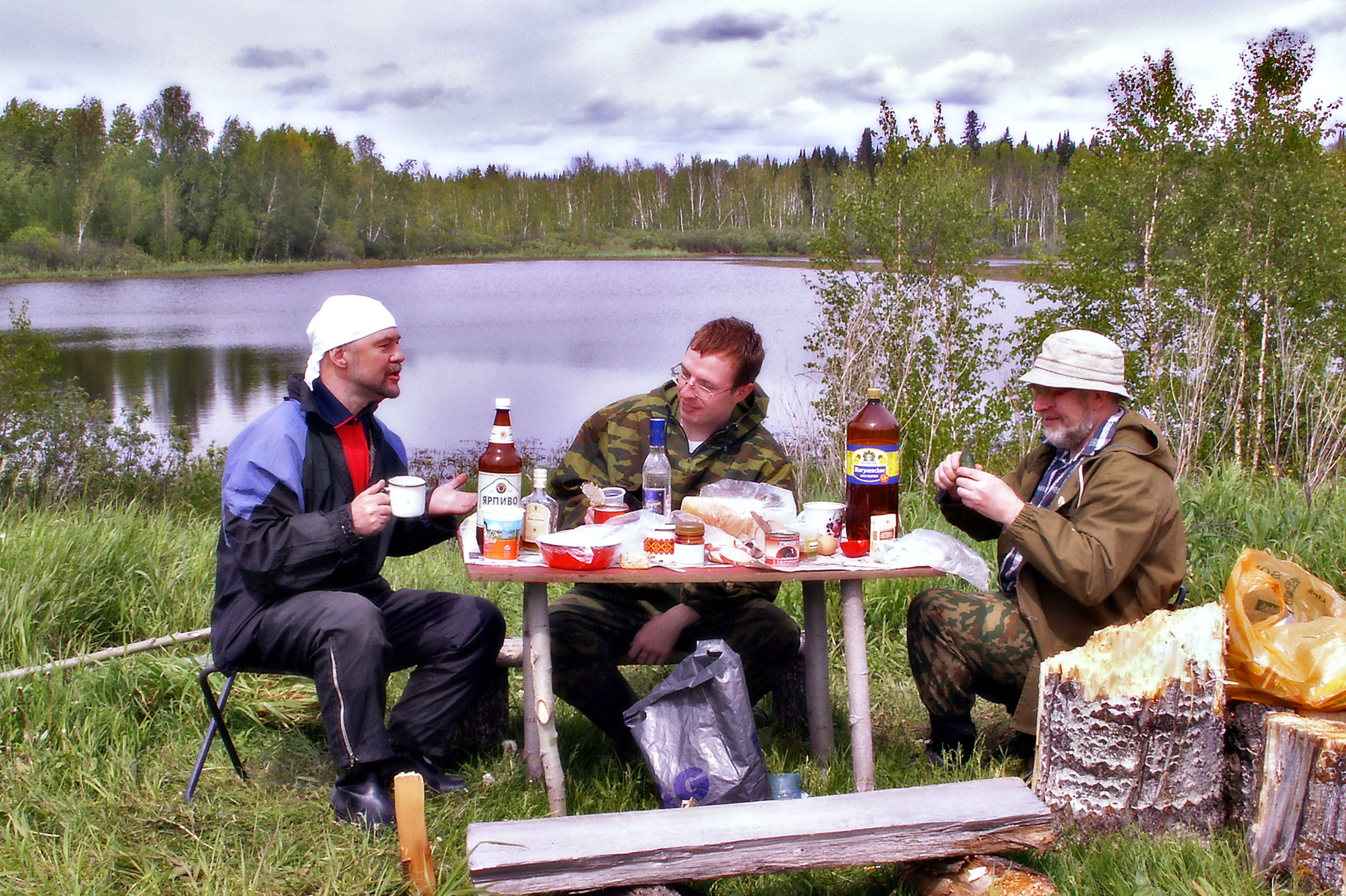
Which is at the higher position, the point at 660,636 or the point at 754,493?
the point at 754,493

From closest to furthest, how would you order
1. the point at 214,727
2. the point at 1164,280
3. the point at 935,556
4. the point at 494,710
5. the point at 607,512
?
the point at 935,556 → the point at 607,512 → the point at 214,727 → the point at 494,710 → the point at 1164,280

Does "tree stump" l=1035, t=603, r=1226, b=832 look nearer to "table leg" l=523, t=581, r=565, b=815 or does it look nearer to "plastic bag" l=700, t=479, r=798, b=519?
"plastic bag" l=700, t=479, r=798, b=519

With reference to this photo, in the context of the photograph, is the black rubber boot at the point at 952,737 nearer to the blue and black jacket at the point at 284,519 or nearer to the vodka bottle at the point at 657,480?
the vodka bottle at the point at 657,480

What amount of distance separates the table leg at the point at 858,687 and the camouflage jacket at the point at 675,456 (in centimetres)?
47

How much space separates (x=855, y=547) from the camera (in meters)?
2.72

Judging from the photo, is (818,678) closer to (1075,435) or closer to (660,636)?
(660,636)

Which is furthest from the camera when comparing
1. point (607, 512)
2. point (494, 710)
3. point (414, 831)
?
point (494, 710)

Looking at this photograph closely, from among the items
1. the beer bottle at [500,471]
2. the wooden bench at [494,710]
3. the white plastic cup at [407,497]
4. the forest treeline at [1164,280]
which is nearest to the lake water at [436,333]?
the forest treeline at [1164,280]

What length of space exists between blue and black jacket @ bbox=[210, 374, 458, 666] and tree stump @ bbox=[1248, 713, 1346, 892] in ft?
8.03

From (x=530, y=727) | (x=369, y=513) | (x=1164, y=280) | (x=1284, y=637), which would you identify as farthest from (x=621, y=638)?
(x=1164, y=280)

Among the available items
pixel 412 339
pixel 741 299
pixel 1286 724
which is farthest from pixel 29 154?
pixel 1286 724

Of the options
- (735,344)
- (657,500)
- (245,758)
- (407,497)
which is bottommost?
(245,758)

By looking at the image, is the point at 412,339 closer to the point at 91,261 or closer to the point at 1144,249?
the point at 91,261

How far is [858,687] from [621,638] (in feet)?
2.79
